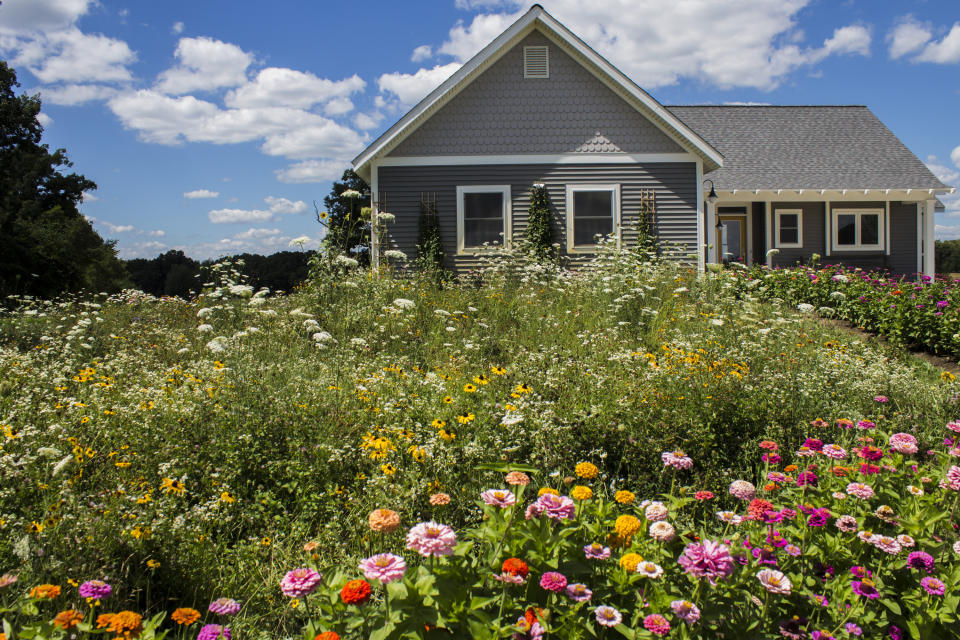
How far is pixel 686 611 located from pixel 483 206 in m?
13.2

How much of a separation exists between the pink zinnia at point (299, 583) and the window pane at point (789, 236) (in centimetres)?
1993

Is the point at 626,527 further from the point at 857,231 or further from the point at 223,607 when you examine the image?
the point at 857,231

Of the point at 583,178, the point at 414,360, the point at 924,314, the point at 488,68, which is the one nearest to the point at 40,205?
the point at 488,68

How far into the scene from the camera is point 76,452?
3.09 m

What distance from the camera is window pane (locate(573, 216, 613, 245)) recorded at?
14.5 m

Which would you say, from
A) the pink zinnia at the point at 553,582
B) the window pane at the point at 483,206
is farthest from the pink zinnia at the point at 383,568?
the window pane at the point at 483,206

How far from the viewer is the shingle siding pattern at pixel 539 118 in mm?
14180

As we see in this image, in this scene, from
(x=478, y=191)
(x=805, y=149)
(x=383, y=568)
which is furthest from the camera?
(x=805, y=149)

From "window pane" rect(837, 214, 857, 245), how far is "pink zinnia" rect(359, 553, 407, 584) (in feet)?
68.3

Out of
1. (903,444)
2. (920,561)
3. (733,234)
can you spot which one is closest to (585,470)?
(920,561)

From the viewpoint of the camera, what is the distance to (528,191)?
14297 mm

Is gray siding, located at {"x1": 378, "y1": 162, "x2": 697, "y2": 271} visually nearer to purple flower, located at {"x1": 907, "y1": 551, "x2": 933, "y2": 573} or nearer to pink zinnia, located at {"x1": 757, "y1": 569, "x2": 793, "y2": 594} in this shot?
purple flower, located at {"x1": 907, "y1": 551, "x2": 933, "y2": 573}

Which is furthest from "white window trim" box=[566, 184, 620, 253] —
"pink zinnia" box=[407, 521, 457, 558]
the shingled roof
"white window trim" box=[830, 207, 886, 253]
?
"pink zinnia" box=[407, 521, 457, 558]

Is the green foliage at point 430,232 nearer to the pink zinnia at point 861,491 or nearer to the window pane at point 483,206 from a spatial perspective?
the window pane at point 483,206
